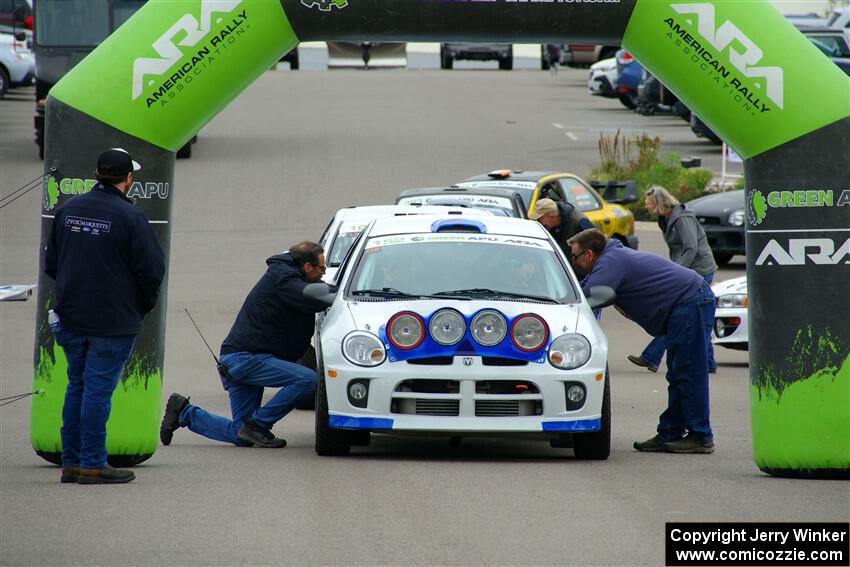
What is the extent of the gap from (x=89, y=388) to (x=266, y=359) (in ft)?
6.34

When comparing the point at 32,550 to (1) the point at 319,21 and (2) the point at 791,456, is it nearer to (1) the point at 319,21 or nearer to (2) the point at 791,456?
(1) the point at 319,21

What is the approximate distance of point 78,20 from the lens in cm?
2694

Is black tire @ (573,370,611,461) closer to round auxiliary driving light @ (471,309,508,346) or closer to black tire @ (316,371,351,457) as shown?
round auxiliary driving light @ (471,309,508,346)

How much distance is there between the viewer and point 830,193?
9.43 metres

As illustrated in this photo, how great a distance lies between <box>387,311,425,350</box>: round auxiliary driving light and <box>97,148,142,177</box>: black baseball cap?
199cm

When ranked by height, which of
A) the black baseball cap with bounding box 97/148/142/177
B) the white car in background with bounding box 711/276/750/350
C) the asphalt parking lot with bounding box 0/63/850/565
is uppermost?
the black baseball cap with bounding box 97/148/142/177

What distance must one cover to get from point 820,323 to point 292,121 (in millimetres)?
29504

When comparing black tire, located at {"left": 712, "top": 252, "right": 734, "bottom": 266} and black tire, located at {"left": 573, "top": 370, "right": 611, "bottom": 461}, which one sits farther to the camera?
black tire, located at {"left": 712, "top": 252, "right": 734, "bottom": 266}

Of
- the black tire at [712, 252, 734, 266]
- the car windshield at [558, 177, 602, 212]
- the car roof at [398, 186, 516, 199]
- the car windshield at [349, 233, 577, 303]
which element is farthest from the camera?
the black tire at [712, 252, 734, 266]

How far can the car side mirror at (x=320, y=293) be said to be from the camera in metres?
10.5

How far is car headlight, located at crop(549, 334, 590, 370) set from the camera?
9922 millimetres

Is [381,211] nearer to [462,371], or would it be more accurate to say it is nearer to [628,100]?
[462,371]

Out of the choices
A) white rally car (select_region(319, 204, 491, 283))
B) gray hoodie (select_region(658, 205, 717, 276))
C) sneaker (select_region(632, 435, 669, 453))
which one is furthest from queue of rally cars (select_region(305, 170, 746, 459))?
gray hoodie (select_region(658, 205, 717, 276))

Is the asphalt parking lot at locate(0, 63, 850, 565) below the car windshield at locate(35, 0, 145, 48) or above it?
below
